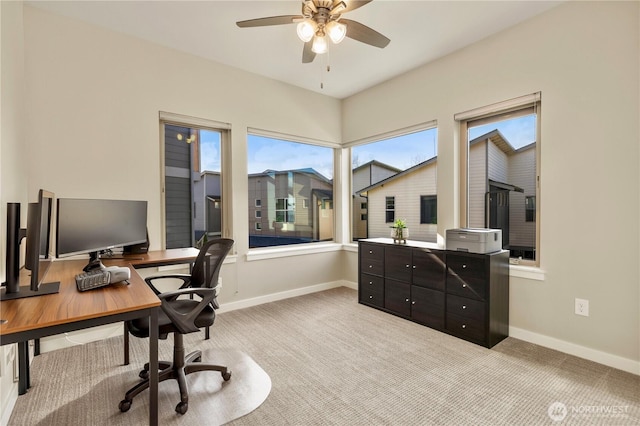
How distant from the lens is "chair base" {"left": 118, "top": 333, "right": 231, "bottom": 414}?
191 cm

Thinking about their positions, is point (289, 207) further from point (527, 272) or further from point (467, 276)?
point (527, 272)

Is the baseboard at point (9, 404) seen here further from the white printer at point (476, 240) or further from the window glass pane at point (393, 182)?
the window glass pane at point (393, 182)

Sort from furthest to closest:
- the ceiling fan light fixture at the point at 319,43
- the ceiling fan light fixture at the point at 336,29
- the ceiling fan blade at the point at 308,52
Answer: the ceiling fan blade at the point at 308,52, the ceiling fan light fixture at the point at 319,43, the ceiling fan light fixture at the point at 336,29

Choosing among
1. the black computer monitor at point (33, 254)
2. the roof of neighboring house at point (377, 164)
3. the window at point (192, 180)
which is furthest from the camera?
the roof of neighboring house at point (377, 164)

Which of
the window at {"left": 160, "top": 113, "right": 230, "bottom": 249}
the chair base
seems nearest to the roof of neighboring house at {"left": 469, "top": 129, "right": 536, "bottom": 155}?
the window at {"left": 160, "top": 113, "right": 230, "bottom": 249}

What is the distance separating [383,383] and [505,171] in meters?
2.38

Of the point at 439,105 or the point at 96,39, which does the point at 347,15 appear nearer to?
the point at 439,105

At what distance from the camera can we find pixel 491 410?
6.27 feet

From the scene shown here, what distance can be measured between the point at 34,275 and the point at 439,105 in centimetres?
377

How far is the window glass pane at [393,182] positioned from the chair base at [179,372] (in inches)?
109

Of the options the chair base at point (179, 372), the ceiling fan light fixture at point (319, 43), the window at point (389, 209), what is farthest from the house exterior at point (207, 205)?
the window at point (389, 209)

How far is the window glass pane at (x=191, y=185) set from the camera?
350 cm

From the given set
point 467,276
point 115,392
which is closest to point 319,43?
point 467,276

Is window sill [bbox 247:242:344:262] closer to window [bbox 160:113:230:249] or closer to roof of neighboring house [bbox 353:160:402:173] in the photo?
window [bbox 160:113:230:249]
